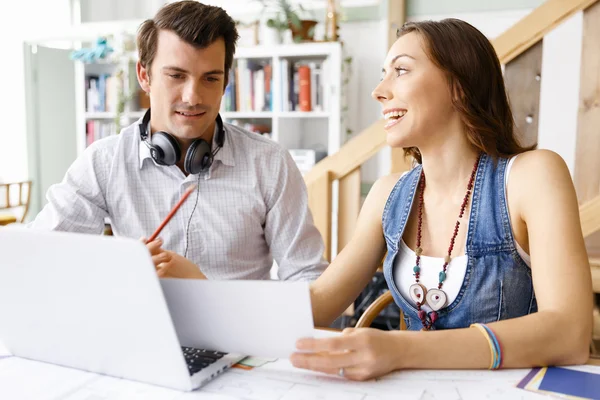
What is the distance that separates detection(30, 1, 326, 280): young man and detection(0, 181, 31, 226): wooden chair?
9.87 ft

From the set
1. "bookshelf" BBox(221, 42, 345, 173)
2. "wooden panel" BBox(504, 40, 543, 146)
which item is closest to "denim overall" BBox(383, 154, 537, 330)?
"wooden panel" BBox(504, 40, 543, 146)

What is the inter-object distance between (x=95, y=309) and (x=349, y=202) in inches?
69.7

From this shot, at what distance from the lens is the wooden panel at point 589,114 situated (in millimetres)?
1911

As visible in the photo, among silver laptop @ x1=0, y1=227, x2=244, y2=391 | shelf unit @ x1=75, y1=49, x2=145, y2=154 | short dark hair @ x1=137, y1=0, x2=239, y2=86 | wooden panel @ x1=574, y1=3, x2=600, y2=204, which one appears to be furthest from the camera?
shelf unit @ x1=75, y1=49, x2=145, y2=154

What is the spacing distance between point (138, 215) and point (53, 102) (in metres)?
3.46

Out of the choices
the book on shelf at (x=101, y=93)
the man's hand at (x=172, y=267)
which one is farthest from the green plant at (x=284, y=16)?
the man's hand at (x=172, y=267)

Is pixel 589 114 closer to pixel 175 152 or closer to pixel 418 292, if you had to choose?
pixel 418 292

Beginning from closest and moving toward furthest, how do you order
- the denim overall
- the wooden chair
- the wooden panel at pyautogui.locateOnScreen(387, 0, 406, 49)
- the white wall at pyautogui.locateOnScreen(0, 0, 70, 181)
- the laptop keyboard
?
the laptop keyboard, the denim overall, the wooden panel at pyautogui.locateOnScreen(387, 0, 406, 49), the wooden chair, the white wall at pyautogui.locateOnScreen(0, 0, 70, 181)

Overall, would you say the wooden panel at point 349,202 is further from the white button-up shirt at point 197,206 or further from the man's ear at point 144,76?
the man's ear at point 144,76

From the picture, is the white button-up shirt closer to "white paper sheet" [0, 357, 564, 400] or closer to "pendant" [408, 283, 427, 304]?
"pendant" [408, 283, 427, 304]

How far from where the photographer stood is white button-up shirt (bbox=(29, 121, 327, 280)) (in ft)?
5.09

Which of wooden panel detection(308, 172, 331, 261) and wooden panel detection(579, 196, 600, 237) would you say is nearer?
wooden panel detection(579, 196, 600, 237)

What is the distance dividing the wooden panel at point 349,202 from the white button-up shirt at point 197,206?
2.69ft

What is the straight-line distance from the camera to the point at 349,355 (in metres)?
0.78
